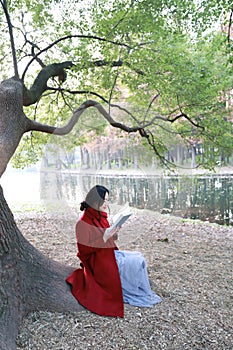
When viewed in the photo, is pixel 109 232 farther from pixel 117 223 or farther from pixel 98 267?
pixel 98 267

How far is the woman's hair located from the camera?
3.09 metres

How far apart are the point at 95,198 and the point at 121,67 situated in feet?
12.2

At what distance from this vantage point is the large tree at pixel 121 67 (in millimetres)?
4652

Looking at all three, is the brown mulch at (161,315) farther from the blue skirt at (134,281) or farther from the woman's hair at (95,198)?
the woman's hair at (95,198)

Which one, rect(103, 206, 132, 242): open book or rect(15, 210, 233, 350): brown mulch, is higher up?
rect(103, 206, 132, 242): open book

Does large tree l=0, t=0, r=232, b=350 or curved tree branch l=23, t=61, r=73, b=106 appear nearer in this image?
large tree l=0, t=0, r=232, b=350

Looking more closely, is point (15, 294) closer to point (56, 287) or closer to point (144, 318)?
point (56, 287)

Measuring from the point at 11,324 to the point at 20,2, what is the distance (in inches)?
218

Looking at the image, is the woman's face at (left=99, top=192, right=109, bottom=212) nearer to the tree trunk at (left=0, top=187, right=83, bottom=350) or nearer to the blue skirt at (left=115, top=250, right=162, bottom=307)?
the blue skirt at (left=115, top=250, right=162, bottom=307)

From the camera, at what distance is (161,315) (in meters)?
3.04

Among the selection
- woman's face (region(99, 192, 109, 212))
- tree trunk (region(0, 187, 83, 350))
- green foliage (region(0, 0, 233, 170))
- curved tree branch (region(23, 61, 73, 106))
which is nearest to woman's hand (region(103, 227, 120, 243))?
woman's face (region(99, 192, 109, 212))

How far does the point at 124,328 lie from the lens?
280 centimetres

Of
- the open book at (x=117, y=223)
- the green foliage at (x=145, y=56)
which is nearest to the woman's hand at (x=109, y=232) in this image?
the open book at (x=117, y=223)

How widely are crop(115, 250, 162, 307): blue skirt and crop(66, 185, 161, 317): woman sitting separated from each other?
1cm
